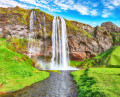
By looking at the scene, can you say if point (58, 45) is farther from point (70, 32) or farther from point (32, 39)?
point (32, 39)

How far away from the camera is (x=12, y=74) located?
2077 centimetres

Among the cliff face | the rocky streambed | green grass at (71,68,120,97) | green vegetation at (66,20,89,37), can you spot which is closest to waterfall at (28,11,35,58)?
the cliff face

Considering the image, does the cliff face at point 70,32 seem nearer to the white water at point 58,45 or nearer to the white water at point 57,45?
the white water at point 57,45

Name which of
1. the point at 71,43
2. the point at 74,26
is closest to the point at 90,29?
the point at 74,26

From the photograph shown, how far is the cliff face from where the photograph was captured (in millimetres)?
50469

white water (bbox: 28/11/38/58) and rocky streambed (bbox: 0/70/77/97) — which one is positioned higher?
white water (bbox: 28/11/38/58)

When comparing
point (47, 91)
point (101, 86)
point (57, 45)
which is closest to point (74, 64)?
point (57, 45)

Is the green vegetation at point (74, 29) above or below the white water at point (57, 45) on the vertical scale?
above

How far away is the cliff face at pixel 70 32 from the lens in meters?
50.5

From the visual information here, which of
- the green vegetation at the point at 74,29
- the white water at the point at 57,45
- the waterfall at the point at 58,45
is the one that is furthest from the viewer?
the green vegetation at the point at 74,29

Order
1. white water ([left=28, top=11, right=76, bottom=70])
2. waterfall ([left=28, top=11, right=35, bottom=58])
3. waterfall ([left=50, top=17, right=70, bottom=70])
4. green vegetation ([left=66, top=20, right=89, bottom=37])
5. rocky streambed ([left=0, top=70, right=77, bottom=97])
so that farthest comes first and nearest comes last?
green vegetation ([left=66, top=20, right=89, bottom=37]), waterfall ([left=50, top=17, right=70, bottom=70]), white water ([left=28, top=11, right=76, bottom=70]), waterfall ([left=28, top=11, right=35, bottom=58]), rocky streambed ([left=0, top=70, right=77, bottom=97])

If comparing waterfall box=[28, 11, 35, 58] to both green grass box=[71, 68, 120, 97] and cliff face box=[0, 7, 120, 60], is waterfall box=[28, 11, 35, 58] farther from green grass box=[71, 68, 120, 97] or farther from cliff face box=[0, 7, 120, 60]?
green grass box=[71, 68, 120, 97]

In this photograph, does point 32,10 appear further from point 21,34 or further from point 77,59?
point 77,59

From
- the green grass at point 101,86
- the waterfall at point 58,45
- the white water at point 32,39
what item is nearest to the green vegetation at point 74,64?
the waterfall at point 58,45
